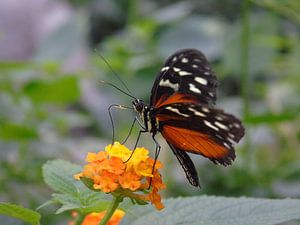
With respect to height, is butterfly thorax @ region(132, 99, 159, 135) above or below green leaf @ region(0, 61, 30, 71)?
below

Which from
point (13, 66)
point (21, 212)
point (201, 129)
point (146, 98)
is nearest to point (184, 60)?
point (201, 129)

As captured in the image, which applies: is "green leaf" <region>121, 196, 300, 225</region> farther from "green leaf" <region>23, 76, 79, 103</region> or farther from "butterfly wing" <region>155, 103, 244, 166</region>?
"green leaf" <region>23, 76, 79, 103</region>

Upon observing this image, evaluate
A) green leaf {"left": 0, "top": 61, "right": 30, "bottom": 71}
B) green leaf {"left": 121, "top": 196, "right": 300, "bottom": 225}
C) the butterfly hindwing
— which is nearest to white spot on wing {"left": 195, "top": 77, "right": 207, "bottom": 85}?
the butterfly hindwing

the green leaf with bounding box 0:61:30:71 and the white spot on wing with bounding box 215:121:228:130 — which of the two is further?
the green leaf with bounding box 0:61:30:71

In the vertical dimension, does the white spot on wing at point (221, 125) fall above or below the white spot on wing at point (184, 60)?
below

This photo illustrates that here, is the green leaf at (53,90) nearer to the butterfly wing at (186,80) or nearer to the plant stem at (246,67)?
the plant stem at (246,67)

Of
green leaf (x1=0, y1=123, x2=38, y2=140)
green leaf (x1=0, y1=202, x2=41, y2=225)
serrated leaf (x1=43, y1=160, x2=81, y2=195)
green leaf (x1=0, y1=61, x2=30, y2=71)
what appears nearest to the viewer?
green leaf (x1=0, y1=202, x2=41, y2=225)

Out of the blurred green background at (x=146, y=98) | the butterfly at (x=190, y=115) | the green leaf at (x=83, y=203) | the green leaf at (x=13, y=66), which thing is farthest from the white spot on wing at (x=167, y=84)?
the green leaf at (x=13, y=66)

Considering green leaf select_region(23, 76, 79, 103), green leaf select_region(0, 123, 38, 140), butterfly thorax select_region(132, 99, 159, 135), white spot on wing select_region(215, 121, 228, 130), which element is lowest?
white spot on wing select_region(215, 121, 228, 130)
